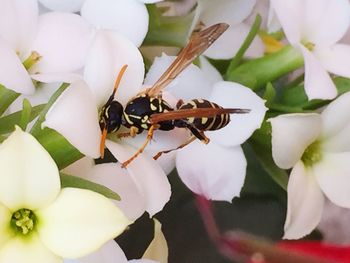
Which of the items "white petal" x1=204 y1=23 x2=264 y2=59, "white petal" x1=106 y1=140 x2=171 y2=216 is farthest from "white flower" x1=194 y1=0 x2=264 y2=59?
"white petal" x1=106 y1=140 x2=171 y2=216

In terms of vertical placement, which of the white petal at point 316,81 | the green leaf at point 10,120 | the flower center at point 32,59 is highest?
the flower center at point 32,59

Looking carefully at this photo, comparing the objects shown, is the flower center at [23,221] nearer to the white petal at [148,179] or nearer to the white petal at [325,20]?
Answer: the white petal at [148,179]

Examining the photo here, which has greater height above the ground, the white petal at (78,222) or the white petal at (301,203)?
the white petal at (78,222)

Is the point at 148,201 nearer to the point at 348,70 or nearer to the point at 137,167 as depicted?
the point at 137,167

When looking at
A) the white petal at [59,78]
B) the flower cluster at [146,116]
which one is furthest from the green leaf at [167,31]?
the white petal at [59,78]

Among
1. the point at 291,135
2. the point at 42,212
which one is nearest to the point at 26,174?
the point at 42,212

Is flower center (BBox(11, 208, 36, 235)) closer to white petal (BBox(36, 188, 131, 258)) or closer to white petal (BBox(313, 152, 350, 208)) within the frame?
white petal (BBox(36, 188, 131, 258))
